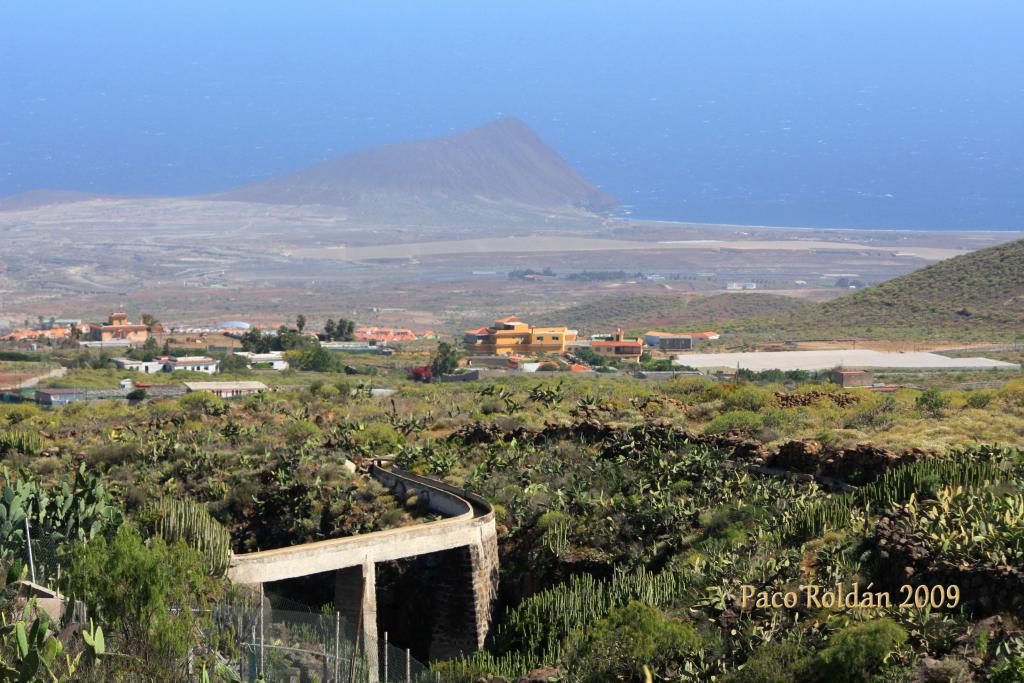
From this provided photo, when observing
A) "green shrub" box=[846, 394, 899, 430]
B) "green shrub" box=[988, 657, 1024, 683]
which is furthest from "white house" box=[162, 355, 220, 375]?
"green shrub" box=[988, 657, 1024, 683]

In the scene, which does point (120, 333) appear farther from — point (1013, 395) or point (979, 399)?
point (1013, 395)

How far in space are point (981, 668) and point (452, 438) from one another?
53.8ft

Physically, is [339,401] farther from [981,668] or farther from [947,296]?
[947,296]

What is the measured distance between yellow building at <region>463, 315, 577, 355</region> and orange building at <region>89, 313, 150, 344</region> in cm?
1951

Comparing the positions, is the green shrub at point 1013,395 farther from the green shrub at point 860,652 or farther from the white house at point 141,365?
the white house at point 141,365

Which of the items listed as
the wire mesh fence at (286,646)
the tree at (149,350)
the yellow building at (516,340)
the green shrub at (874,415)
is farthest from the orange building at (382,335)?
the wire mesh fence at (286,646)

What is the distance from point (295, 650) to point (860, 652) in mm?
6365

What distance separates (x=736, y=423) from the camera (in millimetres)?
33188

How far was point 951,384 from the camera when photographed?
166ft

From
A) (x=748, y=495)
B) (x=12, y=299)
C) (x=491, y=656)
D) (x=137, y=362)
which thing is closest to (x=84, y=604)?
(x=491, y=656)

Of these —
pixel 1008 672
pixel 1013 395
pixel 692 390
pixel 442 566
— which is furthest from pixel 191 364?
pixel 1008 672

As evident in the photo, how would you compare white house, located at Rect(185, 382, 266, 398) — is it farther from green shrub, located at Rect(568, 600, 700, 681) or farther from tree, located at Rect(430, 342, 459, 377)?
green shrub, located at Rect(568, 600, 700, 681)

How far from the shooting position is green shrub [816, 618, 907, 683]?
19.1m

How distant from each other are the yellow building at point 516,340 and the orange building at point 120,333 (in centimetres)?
1951
